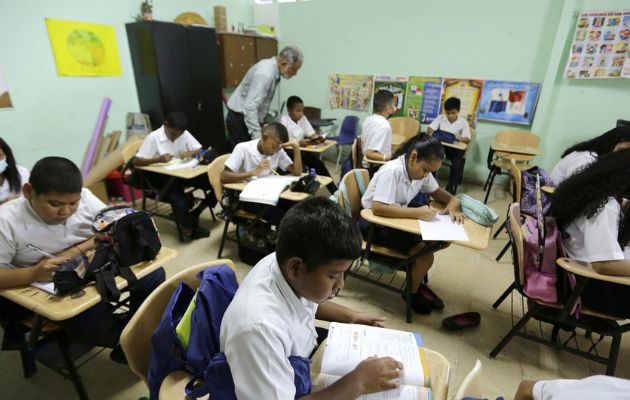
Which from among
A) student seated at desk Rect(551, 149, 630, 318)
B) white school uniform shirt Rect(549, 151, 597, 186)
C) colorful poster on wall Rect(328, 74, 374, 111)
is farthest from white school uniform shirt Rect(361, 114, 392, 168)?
colorful poster on wall Rect(328, 74, 374, 111)

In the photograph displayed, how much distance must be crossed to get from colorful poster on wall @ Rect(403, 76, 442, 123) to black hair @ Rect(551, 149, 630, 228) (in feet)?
11.3

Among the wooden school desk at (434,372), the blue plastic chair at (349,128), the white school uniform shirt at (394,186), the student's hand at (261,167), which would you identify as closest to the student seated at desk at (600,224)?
the white school uniform shirt at (394,186)

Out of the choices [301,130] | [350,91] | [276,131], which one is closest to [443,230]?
[276,131]

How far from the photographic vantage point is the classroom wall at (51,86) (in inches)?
118

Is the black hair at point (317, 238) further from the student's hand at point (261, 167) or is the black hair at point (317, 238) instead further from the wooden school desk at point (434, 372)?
the student's hand at point (261, 167)

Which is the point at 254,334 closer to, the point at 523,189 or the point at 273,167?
the point at 273,167

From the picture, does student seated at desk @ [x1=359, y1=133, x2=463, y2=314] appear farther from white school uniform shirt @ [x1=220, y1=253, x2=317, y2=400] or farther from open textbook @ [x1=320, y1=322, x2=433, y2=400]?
white school uniform shirt @ [x1=220, y1=253, x2=317, y2=400]

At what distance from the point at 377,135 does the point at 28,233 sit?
2.78 m

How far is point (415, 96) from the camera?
488 centimetres

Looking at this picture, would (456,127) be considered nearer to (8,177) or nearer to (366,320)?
(366,320)

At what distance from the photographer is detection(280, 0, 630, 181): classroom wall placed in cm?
386

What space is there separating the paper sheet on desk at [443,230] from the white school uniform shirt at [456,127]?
2913 mm

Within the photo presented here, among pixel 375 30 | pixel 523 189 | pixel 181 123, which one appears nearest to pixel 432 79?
pixel 375 30

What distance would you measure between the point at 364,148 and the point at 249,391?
2932mm
